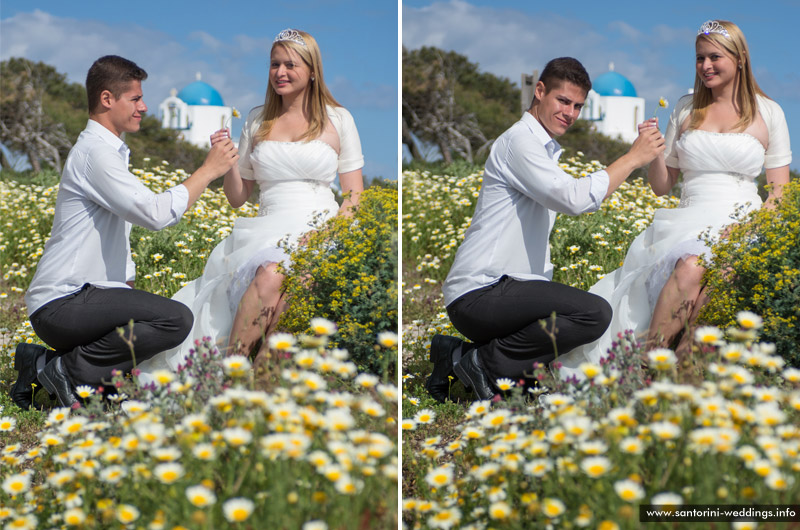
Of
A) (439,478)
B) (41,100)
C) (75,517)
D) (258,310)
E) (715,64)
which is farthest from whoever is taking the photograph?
(41,100)

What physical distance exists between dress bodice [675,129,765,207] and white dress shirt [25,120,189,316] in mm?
1970

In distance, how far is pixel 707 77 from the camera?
292cm

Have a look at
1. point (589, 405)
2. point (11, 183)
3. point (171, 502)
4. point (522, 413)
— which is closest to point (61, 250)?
point (171, 502)

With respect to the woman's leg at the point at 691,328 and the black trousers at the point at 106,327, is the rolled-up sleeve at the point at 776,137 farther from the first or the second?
the black trousers at the point at 106,327

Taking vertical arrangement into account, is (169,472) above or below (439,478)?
above

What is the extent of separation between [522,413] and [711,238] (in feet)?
3.10

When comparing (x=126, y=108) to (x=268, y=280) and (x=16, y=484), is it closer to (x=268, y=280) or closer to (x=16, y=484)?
(x=268, y=280)

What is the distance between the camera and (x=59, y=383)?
356cm

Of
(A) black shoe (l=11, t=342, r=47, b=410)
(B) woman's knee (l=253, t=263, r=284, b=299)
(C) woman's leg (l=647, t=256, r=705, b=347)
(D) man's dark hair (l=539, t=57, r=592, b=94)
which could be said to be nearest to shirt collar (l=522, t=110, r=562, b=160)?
(D) man's dark hair (l=539, t=57, r=592, b=94)

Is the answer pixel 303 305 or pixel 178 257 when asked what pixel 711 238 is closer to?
pixel 303 305

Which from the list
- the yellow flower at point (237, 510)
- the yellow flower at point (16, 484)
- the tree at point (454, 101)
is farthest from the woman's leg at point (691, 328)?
the tree at point (454, 101)

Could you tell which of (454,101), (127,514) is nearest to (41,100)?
(454,101)

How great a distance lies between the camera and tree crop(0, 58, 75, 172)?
856 inches

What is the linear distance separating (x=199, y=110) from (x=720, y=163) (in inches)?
70.5
